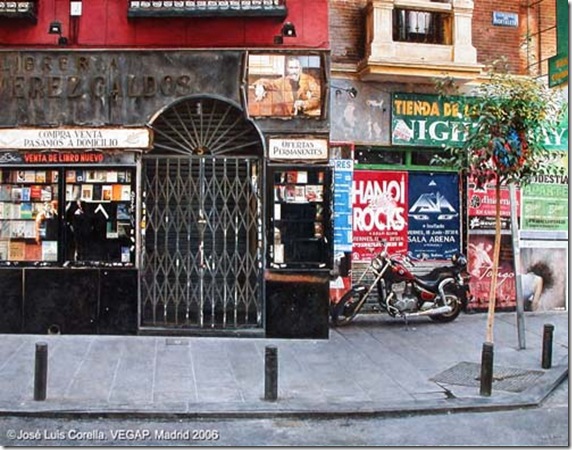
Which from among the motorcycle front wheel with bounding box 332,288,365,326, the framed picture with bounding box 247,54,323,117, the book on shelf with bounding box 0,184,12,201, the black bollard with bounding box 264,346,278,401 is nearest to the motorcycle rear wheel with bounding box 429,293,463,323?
the motorcycle front wheel with bounding box 332,288,365,326

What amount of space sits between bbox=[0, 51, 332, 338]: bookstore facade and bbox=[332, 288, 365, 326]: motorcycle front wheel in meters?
1.26

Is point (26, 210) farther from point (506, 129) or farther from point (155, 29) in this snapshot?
point (506, 129)

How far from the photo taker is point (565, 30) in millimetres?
12547

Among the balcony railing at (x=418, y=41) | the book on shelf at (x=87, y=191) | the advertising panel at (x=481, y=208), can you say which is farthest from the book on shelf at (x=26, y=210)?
the advertising panel at (x=481, y=208)

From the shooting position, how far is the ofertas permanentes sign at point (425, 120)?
13.1 metres

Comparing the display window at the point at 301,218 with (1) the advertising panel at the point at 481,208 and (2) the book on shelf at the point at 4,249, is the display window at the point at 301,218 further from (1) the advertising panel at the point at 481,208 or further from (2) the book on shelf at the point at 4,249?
(2) the book on shelf at the point at 4,249

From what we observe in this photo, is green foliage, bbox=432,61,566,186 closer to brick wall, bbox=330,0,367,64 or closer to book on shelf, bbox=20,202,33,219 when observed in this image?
brick wall, bbox=330,0,367,64

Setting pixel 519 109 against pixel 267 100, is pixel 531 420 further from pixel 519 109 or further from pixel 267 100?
pixel 267 100

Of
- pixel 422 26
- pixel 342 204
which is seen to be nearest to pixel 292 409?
pixel 342 204

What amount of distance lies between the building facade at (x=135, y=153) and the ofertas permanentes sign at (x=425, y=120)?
258 cm

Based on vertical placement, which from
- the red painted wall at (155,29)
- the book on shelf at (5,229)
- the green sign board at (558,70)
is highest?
the red painted wall at (155,29)

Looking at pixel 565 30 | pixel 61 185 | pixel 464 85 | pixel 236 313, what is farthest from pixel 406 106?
pixel 61 185

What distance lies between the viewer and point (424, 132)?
13297mm

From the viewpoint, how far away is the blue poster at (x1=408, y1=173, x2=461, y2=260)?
13.4 metres
